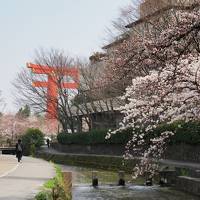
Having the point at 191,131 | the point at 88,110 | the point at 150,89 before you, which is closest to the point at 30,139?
the point at 88,110

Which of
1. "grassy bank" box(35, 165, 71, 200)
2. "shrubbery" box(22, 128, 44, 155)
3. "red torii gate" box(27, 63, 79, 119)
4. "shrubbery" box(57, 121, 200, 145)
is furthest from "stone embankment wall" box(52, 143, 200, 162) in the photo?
"grassy bank" box(35, 165, 71, 200)

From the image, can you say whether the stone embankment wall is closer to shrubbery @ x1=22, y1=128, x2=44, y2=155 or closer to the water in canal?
shrubbery @ x1=22, y1=128, x2=44, y2=155

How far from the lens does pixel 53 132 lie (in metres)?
89.3

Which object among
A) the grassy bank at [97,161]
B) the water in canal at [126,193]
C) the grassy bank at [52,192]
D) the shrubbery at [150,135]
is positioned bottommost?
the water in canal at [126,193]

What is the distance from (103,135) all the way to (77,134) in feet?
24.5

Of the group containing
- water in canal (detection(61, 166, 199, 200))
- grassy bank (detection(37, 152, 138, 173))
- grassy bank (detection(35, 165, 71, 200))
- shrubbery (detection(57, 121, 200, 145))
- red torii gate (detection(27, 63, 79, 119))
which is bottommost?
water in canal (detection(61, 166, 199, 200))

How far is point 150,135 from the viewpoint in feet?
104

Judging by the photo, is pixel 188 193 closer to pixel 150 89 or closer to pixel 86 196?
pixel 86 196

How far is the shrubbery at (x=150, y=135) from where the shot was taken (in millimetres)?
27502

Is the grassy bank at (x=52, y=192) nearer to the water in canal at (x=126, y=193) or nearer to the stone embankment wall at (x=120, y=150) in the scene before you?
the water in canal at (x=126, y=193)

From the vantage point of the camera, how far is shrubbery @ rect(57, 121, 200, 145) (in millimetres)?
27502

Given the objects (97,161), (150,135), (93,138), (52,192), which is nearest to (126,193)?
(52,192)

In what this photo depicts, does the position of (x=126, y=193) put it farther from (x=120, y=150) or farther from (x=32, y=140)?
(x=32, y=140)

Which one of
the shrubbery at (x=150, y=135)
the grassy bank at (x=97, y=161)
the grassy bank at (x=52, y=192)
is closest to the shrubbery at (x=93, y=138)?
the shrubbery at (x=150, y=135)
